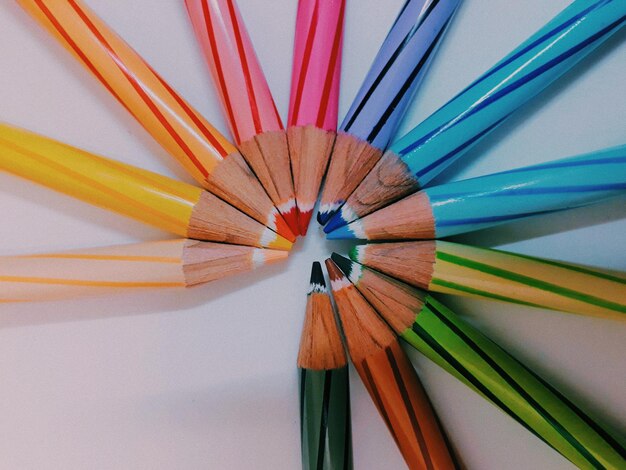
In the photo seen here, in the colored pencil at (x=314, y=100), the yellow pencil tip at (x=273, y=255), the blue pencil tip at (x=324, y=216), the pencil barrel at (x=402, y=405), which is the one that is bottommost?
the pencil barrel at (x=402, y=405)

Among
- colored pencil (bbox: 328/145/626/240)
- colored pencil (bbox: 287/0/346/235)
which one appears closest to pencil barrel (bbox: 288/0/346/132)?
colored pencil (bbox: 287/0/346/235)

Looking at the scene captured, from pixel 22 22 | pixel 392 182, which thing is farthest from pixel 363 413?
pixel 22 22

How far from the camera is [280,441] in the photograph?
0.53m

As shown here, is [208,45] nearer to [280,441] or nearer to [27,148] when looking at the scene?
[27,148]

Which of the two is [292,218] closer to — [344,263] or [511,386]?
[344,263]

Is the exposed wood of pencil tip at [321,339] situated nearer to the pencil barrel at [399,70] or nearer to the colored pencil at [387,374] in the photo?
the colored pencil at [387,374]

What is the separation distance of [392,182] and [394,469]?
270mm

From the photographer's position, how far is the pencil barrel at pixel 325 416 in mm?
498

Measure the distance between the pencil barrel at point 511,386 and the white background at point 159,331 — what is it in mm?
46

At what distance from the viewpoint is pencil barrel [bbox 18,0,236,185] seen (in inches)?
19.1

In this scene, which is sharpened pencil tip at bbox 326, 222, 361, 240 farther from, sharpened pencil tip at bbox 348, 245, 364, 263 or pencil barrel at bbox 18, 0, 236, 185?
pencil barrel at bbox 18, 0, 236, 185

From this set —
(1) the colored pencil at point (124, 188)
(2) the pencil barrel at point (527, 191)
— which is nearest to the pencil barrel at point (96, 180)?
(1) the colored pencil at point (124, 188)

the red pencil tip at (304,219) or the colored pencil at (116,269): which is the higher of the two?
the red pencil tip at (304,219)

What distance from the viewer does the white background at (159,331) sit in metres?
0.53
